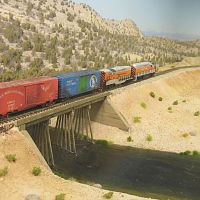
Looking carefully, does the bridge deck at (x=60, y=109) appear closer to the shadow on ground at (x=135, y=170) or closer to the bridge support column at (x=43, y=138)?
Answer: the bridge support column at (x=43, y=138)

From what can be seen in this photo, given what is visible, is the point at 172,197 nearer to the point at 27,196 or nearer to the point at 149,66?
the point at 27,196

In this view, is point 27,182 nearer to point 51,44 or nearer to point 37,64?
point 37,64

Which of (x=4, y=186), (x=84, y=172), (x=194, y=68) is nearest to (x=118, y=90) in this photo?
(x=84, y=172)

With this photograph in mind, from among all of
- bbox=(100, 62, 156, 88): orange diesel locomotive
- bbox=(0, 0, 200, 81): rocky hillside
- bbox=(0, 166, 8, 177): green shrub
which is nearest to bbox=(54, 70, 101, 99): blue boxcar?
bbox=(100, 62, 156, 88): orange diesel locomotive

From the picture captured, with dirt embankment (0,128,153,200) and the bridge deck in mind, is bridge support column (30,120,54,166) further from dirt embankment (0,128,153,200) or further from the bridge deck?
dirt embankment (0,128,153,200)

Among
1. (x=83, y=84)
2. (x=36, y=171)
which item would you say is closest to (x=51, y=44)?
(x=83, y=84)

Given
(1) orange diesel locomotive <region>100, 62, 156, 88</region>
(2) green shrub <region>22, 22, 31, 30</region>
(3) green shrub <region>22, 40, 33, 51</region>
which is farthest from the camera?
(2) green shrub <region>22, 22, 31, 30</region>
